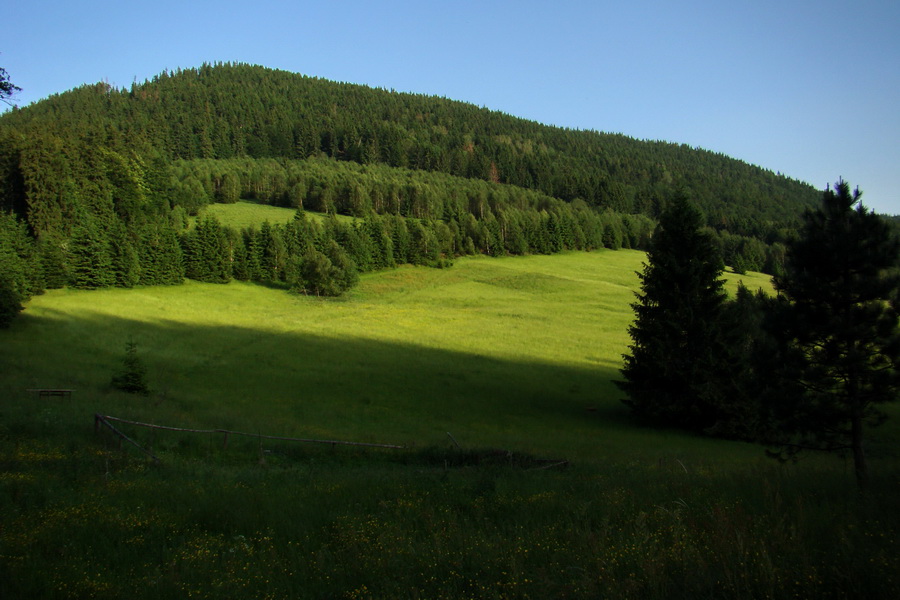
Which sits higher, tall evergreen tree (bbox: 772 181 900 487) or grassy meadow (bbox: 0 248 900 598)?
tall evergreen tree (bbox: 772 181 900 487)

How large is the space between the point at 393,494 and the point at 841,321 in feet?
43.7

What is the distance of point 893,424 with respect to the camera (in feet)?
99.4

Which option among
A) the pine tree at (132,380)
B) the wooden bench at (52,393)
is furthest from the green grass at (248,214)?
the wooden bench at (52,393)

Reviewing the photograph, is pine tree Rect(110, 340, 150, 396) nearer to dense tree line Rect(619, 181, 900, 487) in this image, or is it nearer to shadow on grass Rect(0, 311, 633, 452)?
shadow on grass Rect(0, 311, 633, 452)

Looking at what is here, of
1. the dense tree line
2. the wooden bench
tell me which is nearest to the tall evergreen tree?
the dense tree line

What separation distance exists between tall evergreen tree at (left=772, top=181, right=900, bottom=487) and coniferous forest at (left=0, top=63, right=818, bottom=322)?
149cm

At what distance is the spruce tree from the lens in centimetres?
2945

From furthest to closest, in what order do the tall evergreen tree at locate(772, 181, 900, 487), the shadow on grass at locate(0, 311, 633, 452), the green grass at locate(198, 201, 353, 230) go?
the green grass at locate(198, 201, 353, 230) < the shadow on grass at locate(0, 311, 633, 452) < the tall evergreen tree at locate(772, 181, 900, 487)

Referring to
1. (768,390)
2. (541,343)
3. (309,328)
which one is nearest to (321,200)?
(309,328)

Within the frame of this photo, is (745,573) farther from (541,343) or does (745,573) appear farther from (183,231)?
(183,231)

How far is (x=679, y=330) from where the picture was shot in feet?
100.0

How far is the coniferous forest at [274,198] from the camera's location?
64.8 metres

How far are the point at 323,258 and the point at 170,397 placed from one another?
5285 cm

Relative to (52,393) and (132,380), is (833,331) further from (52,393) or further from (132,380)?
(132,380)
